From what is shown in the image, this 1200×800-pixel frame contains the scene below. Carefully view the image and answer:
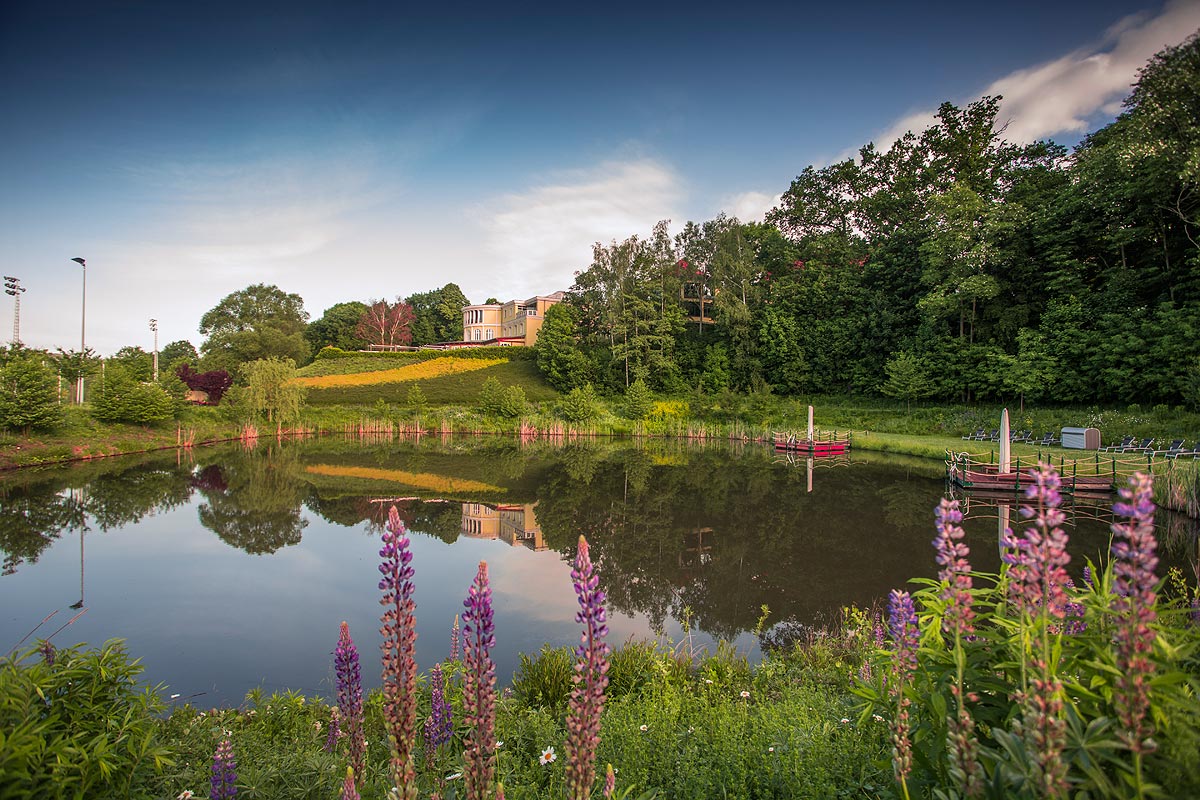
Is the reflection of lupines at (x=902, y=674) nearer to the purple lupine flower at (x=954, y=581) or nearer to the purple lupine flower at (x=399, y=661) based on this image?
the purple lupine flower at (x=954, y=581)

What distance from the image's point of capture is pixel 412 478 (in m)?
22.3

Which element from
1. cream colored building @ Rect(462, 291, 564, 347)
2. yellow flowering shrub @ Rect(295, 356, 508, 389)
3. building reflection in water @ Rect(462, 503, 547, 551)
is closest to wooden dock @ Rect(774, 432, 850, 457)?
building reflection in water @ Rect(462, 503, 547, 551)

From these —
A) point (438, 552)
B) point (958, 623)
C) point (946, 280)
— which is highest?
point (946, 280)

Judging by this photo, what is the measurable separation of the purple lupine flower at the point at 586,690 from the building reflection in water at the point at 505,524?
1080 centimetres

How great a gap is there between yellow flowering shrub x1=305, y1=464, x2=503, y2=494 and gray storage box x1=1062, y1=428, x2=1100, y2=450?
77.7 ft

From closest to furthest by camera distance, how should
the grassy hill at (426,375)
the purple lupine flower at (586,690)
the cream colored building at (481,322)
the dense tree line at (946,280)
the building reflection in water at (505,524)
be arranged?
1. the purple lupine flower at (586,690)
2. the building reflection in water at (505,524)
3. the dense tree line at (946,280)
4. the grassy hill at (426,375)
5. the cream colored building at (481,322)

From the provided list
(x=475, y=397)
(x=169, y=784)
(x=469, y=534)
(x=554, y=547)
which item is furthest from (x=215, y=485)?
(x=475, y=397)

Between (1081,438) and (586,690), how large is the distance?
29.2 metres

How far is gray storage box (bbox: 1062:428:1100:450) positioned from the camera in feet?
74.3

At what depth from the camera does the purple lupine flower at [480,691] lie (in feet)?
6.62

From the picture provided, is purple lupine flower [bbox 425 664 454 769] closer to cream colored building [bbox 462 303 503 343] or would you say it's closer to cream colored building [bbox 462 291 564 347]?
cream colored building [bbox 462 291 564 347]

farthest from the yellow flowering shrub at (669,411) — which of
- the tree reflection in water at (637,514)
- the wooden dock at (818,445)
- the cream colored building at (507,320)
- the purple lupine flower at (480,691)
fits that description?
the purple lupine flower at (480,691)

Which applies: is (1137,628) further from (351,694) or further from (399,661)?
(351,694)

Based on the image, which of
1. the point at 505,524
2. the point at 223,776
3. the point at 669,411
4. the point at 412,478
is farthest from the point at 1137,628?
the point at 669,411
